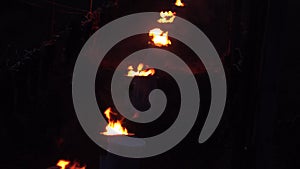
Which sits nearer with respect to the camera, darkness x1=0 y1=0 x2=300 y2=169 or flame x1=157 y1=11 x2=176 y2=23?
darkness x1=0 y1=0 x2=300 y2=169

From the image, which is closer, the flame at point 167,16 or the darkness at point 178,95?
the darkness at point 178,95

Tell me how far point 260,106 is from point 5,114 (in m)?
5.49

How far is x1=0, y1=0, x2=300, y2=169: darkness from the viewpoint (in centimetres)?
386

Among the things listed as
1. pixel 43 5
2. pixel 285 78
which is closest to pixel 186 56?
pixel 285 78

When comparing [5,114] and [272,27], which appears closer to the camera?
[272,27]

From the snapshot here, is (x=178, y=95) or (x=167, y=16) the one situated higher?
(x=167, y=16)

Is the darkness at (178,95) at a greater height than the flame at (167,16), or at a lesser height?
lesser

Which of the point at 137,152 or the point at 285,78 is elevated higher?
the point at 285,78

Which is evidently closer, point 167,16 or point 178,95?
point 178,95

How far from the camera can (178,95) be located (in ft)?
31.7

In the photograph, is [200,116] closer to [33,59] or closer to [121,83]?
[121,83]

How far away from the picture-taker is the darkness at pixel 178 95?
12.7 feet

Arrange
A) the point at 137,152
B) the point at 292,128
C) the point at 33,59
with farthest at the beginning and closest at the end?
1. the point at 33,59
2. the point at 292,128
3. the point at 137,152

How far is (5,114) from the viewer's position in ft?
26.9
